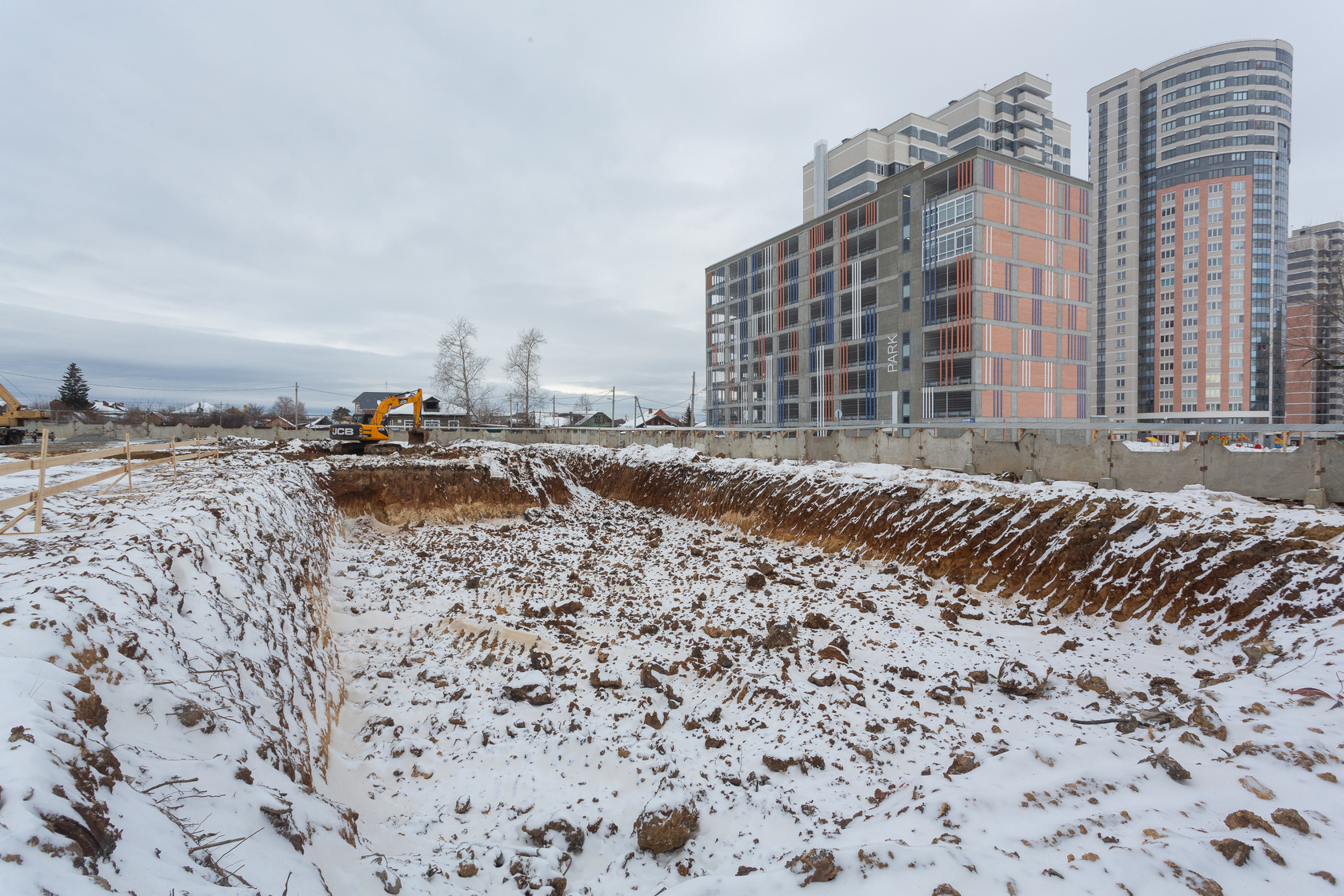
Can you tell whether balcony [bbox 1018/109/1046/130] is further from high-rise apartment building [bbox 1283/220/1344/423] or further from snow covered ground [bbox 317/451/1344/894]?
snow covered ground [bbox 317/451/1344/894]

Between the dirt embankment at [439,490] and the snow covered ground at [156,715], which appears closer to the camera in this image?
the snow covered ground at [156,715]

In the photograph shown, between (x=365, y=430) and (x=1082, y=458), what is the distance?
2646 cm

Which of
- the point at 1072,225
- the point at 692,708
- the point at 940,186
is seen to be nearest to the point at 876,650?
the point at 692,708

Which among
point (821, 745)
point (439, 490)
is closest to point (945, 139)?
point (439, 490)

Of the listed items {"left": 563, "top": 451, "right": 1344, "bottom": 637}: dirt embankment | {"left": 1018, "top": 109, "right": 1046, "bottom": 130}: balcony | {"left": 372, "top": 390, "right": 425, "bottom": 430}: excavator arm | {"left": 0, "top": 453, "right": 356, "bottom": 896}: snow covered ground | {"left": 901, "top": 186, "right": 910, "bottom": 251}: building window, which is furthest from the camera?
{"left": 1018, "top": 109, "right": 1046, "bottom": 130}: balcony

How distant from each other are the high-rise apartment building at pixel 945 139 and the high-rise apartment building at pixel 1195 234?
23709mm

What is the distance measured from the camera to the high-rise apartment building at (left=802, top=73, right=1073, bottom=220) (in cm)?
5422

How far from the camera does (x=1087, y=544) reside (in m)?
9.05

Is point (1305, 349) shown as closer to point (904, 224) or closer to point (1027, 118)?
point (1027, 118)

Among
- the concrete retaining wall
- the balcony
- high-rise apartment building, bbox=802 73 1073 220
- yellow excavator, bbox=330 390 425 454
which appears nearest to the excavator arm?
yellow excavator, bbox=330 390 425 454

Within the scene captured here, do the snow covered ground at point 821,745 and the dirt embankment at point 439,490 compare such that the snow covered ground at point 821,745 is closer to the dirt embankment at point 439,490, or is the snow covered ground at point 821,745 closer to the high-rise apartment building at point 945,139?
the dirt embankment at point 439,490

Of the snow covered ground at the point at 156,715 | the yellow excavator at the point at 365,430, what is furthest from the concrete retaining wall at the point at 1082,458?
the yellow excavator at the point at 365,430

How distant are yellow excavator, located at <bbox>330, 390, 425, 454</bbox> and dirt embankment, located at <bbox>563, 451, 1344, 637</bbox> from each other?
19308mm

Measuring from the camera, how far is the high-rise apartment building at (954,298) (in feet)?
124
